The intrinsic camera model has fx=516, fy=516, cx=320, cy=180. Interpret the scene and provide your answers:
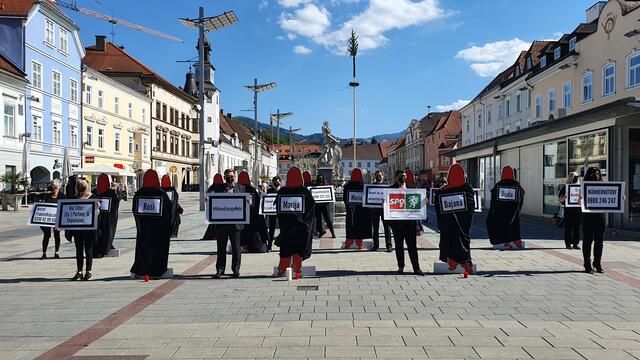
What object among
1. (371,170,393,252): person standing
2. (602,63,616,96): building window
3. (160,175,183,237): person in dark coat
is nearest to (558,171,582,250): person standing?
(371,170,393,252): person standing

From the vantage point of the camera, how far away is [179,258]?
36.2 ft

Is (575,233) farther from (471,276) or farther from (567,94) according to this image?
(567,94)

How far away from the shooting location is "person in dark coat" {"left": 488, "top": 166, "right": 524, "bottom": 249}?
1174 centimetres

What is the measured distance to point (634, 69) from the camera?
80.7 feet

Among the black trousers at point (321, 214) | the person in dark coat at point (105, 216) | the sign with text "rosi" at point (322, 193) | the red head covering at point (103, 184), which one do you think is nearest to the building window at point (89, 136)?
the person in dark coat at point (105, 216)

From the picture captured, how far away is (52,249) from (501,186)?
1080 centimetres

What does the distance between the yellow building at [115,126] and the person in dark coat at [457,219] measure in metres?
32.0

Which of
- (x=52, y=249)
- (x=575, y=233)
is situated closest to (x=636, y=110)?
(x=575, y=233)

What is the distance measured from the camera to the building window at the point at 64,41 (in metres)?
36.6

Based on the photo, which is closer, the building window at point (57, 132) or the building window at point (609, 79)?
the building window at point (609, 79)

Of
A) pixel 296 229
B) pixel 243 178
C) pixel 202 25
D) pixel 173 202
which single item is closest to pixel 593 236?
pixel 296 229

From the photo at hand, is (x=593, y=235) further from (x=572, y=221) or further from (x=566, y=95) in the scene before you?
(x=566, y=95)

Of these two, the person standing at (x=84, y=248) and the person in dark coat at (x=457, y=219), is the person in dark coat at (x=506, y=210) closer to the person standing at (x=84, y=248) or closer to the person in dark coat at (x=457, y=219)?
the person in dark coat at (x=457, y=219)

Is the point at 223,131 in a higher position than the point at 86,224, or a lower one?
higher
